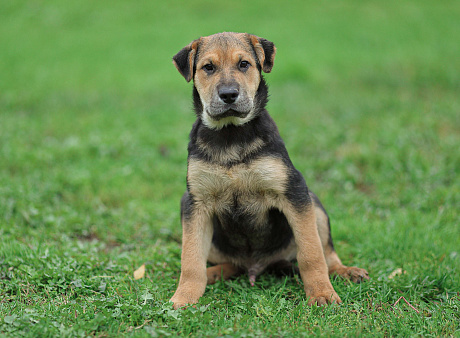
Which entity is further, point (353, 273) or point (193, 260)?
point (353, 273)

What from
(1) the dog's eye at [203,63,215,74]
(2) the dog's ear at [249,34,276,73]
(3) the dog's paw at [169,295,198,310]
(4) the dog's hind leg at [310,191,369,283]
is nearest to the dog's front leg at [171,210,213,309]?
(3) the dog's paw at [169,295,198,310]

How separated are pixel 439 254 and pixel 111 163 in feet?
Answer: 19.0

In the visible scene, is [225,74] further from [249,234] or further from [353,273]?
[353,273]

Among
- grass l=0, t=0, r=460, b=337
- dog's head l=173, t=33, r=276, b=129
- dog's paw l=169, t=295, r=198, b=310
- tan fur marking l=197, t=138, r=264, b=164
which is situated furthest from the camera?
tan fur marking l=197, t=138, r=264, b=164

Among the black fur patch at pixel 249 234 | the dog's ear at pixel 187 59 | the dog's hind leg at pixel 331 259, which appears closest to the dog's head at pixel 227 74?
the dog's ear at pixel 187 59

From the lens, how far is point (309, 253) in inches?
181

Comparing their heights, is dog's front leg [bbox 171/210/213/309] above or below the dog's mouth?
below

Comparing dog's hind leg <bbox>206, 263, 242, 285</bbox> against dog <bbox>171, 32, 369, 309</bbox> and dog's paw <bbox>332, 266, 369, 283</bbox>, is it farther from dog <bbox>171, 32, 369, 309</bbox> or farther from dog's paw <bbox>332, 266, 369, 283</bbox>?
dog's paw <bbox>332, 266, 369, 283</bbox>

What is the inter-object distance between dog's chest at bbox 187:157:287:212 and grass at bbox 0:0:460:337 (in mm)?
875

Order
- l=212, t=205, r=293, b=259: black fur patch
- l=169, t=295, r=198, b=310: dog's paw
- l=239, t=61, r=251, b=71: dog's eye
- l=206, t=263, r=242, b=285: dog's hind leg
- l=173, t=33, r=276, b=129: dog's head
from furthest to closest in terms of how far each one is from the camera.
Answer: l=206, t=263, r=242, b=285: dog's hind leg → l=212, t=205, r=293, b=259: black fur patch → l=239, t=61, r=251, b=71: dog's eye → l=173, t=33, r=276, b=129: dog's head → l=169, t=295, r=198, b=310: dog's paw

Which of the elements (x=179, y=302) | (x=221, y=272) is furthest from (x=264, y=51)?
(x=179, y=302)

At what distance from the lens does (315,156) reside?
912cm

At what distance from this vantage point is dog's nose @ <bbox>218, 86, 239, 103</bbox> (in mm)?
4411

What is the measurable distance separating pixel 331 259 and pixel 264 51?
90.7 inches
